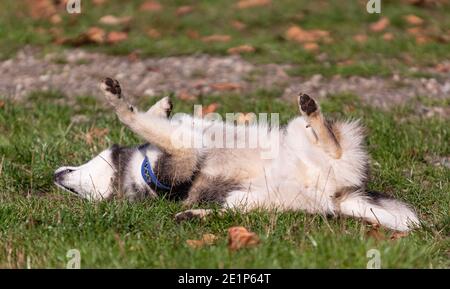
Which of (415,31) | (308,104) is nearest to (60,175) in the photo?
(308,104)

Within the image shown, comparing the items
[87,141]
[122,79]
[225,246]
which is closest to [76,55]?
[122,79]

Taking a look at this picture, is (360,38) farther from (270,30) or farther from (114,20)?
(114,20)

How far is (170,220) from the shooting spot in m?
4.70

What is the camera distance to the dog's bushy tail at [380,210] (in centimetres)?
465

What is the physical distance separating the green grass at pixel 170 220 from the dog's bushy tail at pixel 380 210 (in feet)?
0.32

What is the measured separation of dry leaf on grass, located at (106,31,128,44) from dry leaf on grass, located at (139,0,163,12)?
978mm

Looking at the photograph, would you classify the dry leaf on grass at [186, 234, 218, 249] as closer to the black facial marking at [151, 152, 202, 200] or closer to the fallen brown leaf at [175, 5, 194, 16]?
the black facial marking at [151, 152, 202, 200]

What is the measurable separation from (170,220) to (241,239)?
0.74m

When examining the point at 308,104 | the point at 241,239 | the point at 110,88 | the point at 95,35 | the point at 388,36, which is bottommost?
the point at 241,239

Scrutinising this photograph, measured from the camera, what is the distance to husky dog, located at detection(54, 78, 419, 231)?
4.88 m

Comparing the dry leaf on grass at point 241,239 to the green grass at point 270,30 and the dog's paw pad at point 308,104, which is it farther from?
the green grass at point 270,30

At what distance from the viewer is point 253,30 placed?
32.8 ft

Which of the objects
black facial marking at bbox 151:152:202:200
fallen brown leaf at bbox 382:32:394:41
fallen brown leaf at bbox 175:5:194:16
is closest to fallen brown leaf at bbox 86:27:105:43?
fallen brown leaf at bbox 175:5:194:16
